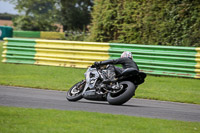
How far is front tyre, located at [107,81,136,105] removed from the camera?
8.16 meters

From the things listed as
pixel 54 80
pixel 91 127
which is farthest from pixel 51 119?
pixel 54 80

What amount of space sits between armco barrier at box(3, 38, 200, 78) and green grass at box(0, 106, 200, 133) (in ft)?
24.2

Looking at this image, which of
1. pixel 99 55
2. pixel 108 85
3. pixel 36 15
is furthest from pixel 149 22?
pixel 36 15

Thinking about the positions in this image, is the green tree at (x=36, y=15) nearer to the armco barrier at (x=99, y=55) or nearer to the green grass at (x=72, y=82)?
the armco barrier at (x=99, y=55)

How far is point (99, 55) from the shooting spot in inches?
618

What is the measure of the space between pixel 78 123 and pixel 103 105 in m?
2.34

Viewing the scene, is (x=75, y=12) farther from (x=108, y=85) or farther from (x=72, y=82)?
(x=108, y=85)

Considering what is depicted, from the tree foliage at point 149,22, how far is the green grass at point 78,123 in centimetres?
976

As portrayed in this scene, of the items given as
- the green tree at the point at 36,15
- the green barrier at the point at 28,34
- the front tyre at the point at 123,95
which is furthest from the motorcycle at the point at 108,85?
the green barrier at the point at 28,34

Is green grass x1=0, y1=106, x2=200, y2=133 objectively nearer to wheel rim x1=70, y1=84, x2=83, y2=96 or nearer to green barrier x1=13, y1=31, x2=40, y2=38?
wheel rim x1=70, y1=84, x2=83, y2=96

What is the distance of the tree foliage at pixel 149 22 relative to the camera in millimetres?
16125

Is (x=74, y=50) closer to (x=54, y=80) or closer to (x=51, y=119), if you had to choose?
(x=54, y=80)

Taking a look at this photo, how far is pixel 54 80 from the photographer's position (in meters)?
13.3

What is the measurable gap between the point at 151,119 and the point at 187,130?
914 millimetres
